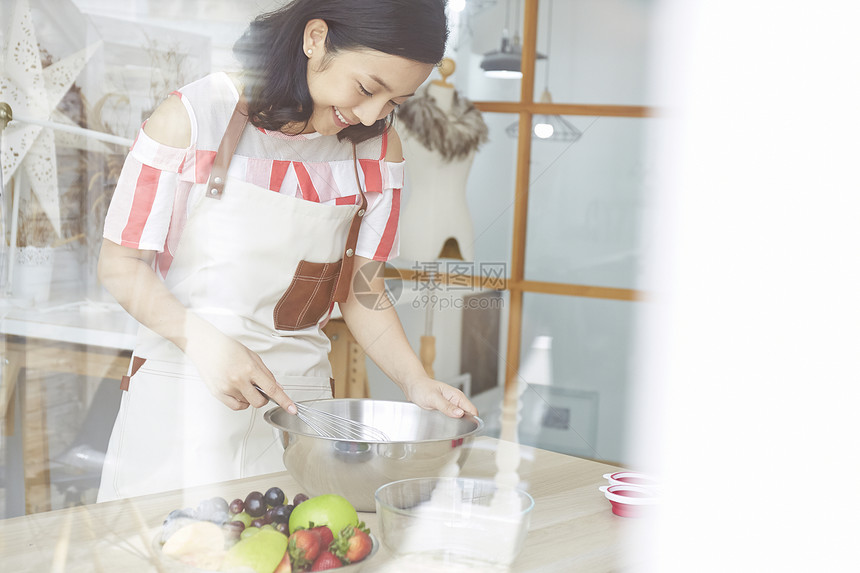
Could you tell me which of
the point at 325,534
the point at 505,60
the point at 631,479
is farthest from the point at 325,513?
the point at 505,60

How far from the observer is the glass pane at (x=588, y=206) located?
2.38 ft

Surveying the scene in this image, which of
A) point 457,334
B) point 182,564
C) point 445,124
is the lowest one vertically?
point 182,564

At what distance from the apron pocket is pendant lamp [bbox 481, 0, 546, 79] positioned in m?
0.40

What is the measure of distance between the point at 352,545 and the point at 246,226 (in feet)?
0.69

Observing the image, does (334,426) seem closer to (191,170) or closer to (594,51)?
(191,170)

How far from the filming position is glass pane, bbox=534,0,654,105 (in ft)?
1.96

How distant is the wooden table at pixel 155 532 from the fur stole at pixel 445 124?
1.17 ft

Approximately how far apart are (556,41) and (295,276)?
45 centimetres

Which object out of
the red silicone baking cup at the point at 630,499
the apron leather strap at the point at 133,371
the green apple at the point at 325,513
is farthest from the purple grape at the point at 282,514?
the red silicone baking cup at the point at 630,499

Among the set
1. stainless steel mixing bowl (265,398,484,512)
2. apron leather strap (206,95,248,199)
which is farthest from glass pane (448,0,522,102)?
stainless steel mixing bowl (265,398,484,512)

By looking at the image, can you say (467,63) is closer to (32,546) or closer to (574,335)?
(574,335)

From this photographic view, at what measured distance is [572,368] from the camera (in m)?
0.82

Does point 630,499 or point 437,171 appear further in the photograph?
point 437,171

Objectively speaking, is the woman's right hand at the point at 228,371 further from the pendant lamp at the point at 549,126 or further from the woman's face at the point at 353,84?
the pendant lamp at the point at 549,126
